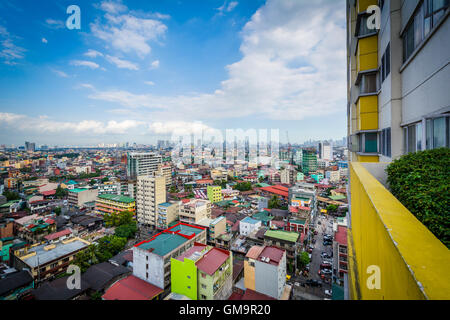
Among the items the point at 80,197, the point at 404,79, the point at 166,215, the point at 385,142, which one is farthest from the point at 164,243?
the point at 80,197

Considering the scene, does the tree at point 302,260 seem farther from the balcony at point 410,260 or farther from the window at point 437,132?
the balcony at point 410,260

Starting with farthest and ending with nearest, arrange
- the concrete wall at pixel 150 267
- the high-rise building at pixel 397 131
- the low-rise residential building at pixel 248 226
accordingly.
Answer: the low-rise residential building at pixel 248 226
the concrete wall at pixel 150 267
the high-rise building at pixel 397 131

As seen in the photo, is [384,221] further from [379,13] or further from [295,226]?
[295,226]

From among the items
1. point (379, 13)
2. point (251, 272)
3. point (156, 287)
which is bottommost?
point (156, 287)

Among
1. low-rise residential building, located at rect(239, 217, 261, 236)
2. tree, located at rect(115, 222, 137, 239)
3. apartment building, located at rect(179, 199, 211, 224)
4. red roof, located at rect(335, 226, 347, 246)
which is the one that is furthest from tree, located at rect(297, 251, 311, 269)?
tree, located at rect(115, 222, 137, 239)

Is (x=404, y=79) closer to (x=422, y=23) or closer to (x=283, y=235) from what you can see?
(x=422, y=23)

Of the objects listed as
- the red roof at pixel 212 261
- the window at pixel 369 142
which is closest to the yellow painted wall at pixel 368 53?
the window at pixel 369 142
